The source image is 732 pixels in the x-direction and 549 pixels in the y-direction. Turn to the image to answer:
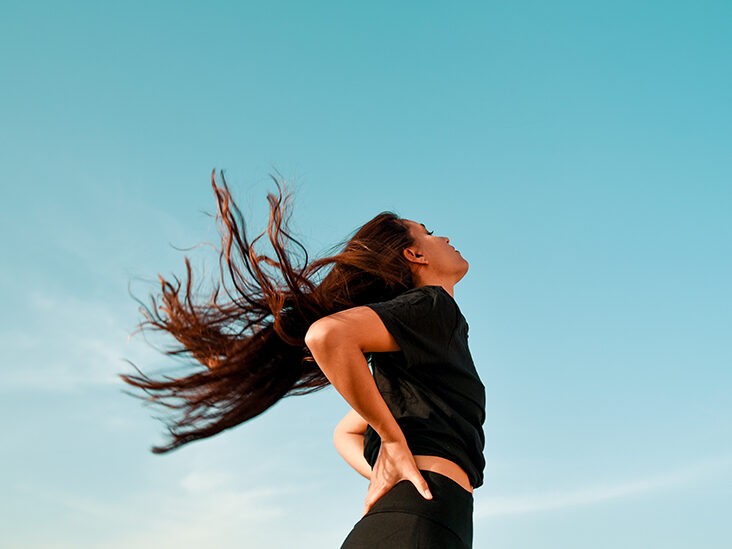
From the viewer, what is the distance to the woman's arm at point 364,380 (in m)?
2.89

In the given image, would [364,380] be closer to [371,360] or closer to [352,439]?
[371,360]

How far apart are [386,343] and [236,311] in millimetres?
1226

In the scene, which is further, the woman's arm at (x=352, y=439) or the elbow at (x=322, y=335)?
the woman's arm at (x=352, y=439)

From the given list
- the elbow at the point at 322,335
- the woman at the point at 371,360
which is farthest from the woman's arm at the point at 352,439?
the elbow at the point at 322,335

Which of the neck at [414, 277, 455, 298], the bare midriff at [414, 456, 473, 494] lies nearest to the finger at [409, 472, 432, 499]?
the bare midriff at [414, 456, 473, 494]

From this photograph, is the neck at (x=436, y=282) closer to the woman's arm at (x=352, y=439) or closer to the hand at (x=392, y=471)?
the woman's arm at (x=352, y=439)

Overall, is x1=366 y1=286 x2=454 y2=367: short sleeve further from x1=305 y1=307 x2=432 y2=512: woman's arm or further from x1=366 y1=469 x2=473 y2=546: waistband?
x1=366 y1=469 x2=473 y2=546: waistband

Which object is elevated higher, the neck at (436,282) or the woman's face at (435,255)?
the woman's face at (435,255)

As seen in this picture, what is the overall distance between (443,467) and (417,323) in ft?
1.85

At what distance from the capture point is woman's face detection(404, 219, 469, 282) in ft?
12.7

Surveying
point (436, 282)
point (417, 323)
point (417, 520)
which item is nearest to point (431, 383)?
point (417, 323)

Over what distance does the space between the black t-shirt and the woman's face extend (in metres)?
0.48

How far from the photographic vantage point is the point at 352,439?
3891 mm

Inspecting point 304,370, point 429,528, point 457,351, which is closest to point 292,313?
point 304,370
